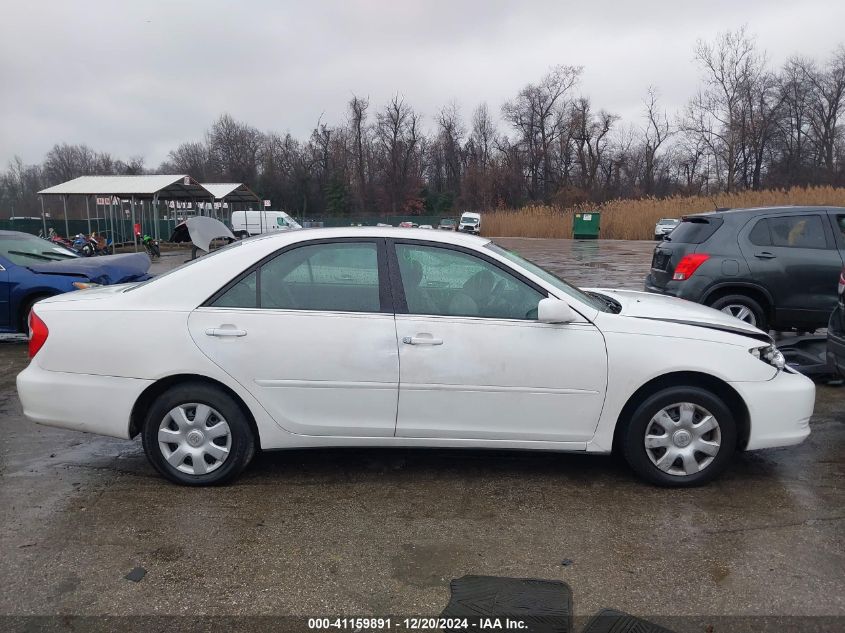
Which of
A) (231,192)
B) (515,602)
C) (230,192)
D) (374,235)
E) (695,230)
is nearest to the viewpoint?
(515,602)

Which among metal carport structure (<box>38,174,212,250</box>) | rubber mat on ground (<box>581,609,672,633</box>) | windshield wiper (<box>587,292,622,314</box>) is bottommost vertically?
rubber mat on ground (<box>581,609,672,633</box>)

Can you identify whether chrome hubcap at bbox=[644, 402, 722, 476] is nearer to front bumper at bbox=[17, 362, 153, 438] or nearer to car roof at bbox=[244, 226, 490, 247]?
car roof at bbox=[244, 226, 490, 247]

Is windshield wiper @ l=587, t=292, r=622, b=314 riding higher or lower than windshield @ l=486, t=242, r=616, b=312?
lower

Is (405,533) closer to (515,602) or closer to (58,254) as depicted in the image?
(515,602)

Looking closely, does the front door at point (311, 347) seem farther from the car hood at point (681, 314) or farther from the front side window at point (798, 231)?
the front side window at point (798, 231)

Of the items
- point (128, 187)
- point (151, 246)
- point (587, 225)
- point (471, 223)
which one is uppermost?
point (128, 187)

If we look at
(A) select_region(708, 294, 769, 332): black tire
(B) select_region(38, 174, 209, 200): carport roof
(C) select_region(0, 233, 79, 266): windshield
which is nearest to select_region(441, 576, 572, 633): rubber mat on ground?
(A) select_region(708, 294, 769, 332): black tire

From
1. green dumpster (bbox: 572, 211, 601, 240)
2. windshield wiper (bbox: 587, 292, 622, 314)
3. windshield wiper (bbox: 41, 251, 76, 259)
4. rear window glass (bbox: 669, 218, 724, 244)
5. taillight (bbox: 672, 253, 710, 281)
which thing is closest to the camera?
windshield wiper (bbox: 587, 292, 622, 314)

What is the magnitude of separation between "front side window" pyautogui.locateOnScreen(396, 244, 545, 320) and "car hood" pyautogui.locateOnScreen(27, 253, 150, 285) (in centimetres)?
584

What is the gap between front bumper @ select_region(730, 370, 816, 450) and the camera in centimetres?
374

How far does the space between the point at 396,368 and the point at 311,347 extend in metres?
0.52

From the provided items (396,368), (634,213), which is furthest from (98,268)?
(634,213)

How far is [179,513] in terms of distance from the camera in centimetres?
360

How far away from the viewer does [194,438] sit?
3820 mm
